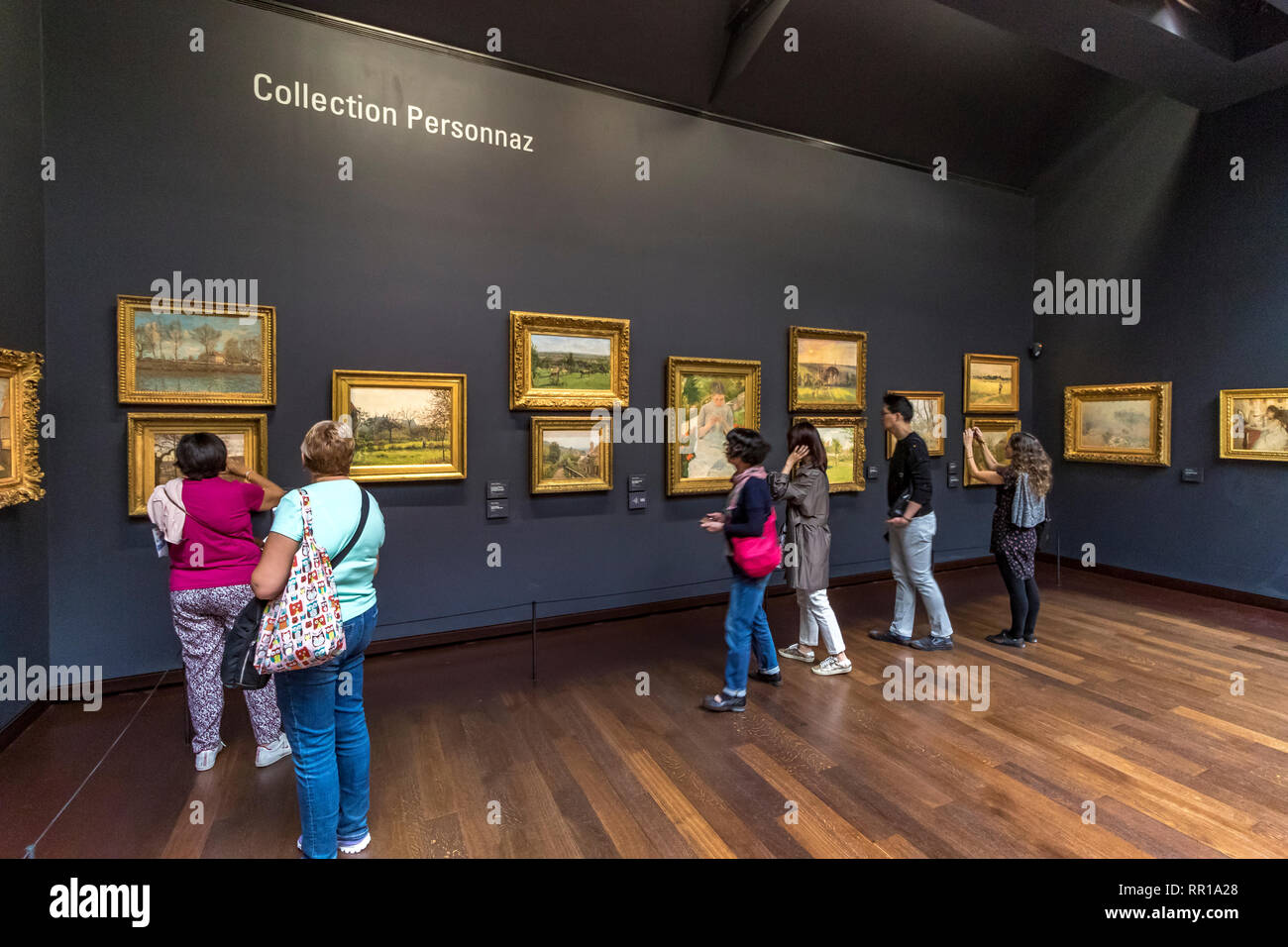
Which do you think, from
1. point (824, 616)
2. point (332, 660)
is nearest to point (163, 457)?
point (332, 660)

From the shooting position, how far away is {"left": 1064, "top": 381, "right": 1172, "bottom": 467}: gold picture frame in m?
9.17

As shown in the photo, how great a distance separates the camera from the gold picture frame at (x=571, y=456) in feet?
22.6

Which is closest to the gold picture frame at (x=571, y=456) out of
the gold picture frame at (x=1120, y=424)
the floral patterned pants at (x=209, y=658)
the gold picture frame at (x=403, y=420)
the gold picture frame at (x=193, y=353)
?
the gold picture frame at (x=403, y=420)

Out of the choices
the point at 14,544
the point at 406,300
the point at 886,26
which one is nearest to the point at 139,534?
the point at 14,544

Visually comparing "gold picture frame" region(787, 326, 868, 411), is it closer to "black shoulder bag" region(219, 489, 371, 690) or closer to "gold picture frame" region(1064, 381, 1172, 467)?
"gold picture frame" region(1064, 381, 1172, 467)

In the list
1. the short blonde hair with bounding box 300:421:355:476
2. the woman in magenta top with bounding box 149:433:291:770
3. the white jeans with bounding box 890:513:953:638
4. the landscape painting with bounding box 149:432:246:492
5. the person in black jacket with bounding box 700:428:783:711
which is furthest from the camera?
the white jeans with bounding box 890:513:953:638

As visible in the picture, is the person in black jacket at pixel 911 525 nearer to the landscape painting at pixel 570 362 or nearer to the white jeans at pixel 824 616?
the white jeans at pixel 824 616

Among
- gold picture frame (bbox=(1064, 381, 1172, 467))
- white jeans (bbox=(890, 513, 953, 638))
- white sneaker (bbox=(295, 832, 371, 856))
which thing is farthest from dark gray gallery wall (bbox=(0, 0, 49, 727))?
gold picture frame (bbox=(1064, 381, 1172, 467))

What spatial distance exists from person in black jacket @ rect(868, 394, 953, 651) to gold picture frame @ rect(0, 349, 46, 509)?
23.4ft

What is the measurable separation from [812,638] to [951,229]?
7.51m

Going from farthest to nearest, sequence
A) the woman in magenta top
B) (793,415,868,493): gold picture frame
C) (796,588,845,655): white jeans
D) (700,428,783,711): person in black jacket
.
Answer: (793,415,868,493): gold picture frame → (796,588,845,655): white jeans → (700,428,783,711): person in black jacket → the woman in magenta top

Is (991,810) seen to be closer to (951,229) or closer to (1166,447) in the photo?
(1166,447)

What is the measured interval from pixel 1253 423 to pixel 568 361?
9193mm
